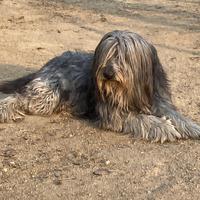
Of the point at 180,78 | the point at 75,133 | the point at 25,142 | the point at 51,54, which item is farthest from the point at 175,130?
the point at 51,54

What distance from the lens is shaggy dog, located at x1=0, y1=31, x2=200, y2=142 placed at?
216 inches

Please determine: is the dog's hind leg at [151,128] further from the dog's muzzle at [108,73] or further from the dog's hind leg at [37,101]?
the dog's hind leg at [37,101]

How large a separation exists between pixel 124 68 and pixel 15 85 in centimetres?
156

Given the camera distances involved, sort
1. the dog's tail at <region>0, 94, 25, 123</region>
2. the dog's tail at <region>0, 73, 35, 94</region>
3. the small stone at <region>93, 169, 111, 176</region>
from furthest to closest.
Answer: the dog's tail at <region>0, 73, 35, 94</region>, the dog's tail at <region>0, 94, 25, 123</region>, the small stone at <region>93, 169, 111, 176</region>

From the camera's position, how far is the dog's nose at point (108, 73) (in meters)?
5.41

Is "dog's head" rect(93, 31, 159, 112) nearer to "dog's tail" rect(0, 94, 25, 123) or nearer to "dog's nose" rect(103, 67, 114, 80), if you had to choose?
"dog's nose" rect(103, 67, 114, 80)

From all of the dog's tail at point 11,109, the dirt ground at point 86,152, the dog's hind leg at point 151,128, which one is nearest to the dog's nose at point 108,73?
the dog's hind leg at point 151,128

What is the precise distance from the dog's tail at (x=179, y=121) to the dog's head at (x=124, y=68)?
0.25 m

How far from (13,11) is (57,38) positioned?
213 cm

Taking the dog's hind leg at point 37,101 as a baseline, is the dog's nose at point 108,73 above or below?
above

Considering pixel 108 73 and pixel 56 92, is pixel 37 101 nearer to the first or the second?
pixel 56 92

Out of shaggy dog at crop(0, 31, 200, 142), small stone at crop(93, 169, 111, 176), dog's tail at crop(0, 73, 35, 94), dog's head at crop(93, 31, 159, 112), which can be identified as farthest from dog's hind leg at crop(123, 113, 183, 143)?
dog's tail at crop(0, 73, 35, 94)

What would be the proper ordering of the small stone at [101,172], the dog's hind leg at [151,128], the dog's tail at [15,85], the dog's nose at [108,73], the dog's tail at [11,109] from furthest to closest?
the dog's tail at [15,85], the dog's tail at [11,109], the dog's hind leg at [151,128], the dog's nose at [108,73], the small stone at [101,172]

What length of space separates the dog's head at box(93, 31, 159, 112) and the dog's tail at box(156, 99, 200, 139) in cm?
25
